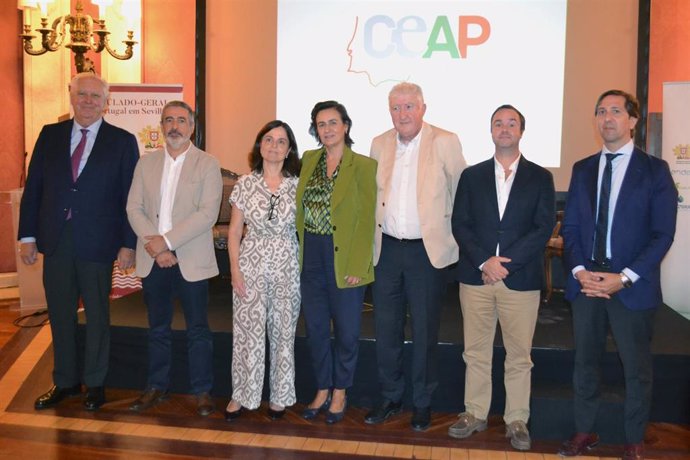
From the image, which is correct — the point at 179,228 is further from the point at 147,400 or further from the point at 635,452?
the point at 635,452

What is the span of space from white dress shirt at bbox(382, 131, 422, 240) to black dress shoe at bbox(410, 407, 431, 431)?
0.87m

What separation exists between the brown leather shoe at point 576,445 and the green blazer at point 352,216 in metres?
1.19

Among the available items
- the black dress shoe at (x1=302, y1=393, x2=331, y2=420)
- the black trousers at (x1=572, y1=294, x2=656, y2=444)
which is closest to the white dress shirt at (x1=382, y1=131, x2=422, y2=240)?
the black trousers at (x1=572, y1=294, x2=656, y2=444)

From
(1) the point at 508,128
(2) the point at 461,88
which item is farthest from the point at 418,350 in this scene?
(2) the point at 461,88

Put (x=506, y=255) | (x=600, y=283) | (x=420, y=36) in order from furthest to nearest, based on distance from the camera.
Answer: (x=420, y=36) < (x=506, y=255) < (x=600, y=283)

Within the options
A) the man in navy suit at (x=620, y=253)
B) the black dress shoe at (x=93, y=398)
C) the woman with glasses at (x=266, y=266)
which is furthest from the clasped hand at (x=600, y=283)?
the black dress shoe at (x=93, y=398)

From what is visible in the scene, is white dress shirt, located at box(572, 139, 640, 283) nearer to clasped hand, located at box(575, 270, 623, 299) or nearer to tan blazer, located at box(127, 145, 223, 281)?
clasped hand, located at box(575, 270, 623, 299)

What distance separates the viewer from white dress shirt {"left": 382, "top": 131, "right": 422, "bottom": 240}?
11.0ft

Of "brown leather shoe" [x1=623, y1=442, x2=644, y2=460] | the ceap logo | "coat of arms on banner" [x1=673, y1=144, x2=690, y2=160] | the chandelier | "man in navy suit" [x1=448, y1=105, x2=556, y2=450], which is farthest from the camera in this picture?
the ceap logo

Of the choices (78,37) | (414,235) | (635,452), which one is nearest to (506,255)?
(414,235)

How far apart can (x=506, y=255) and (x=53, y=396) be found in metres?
2.52

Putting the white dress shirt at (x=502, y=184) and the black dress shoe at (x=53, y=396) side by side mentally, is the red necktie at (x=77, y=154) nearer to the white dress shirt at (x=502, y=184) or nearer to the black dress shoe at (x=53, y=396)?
the black dress shoe at (x=53, y=396)

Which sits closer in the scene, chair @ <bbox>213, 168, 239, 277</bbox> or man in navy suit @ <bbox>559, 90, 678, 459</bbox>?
man in navy suit @ <bbox>559, 90, 678, 459</bbox>

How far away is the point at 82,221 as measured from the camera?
3.57 metres
